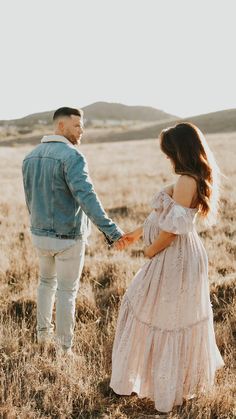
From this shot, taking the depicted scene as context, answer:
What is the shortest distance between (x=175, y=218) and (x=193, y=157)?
43cm

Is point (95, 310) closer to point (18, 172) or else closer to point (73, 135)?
point (73, 135)

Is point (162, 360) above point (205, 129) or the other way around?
the other way around

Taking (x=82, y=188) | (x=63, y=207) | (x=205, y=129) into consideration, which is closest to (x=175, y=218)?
(x=82, y=188)

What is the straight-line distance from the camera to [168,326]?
3805 millimetres

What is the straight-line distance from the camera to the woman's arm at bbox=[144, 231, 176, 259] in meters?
3.70

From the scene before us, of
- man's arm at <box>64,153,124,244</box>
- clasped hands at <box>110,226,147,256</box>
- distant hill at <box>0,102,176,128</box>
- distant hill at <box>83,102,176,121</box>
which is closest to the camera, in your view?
man's arm at <box>64,153,124,244</box>

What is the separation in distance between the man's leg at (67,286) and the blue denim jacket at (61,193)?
0.50 feet

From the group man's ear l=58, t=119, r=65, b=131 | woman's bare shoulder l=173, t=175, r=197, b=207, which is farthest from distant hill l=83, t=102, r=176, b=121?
woman's bare shoulder l=173, t=175, r=197, b=207

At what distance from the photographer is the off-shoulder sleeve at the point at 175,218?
142 inches

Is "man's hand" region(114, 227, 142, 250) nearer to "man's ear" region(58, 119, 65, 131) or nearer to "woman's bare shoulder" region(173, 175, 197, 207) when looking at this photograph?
"woman's bare shoulder" region(173, 175, 197, 207)

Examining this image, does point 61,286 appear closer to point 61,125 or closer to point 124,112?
point 61,125

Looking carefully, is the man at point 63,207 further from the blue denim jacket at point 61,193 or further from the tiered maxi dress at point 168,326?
the tiered maxi dress at point 168,326

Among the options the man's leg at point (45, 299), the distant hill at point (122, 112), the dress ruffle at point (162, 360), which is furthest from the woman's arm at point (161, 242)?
the distant hill at point (122, 112)

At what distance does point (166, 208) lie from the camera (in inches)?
145
